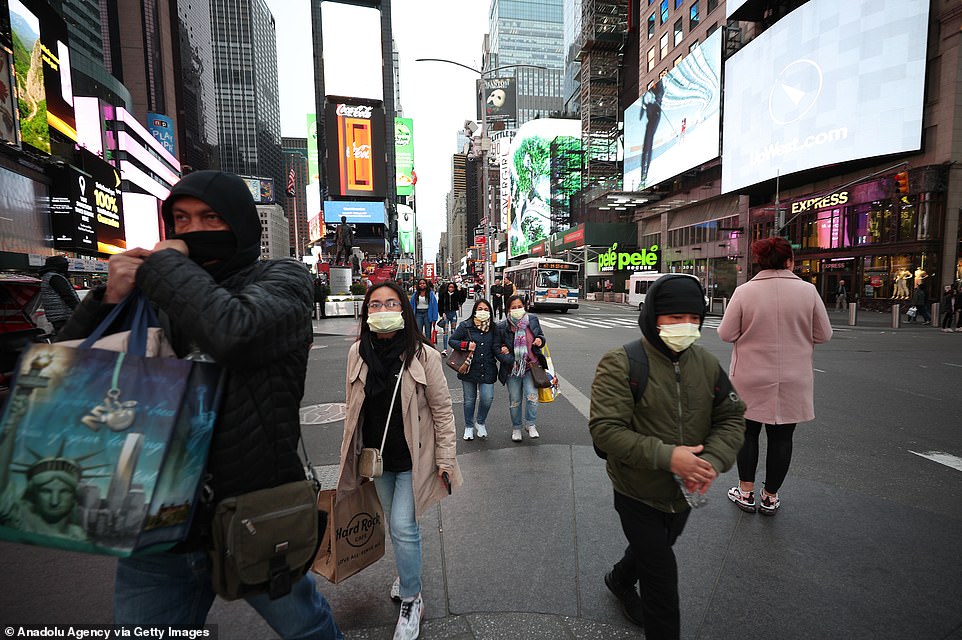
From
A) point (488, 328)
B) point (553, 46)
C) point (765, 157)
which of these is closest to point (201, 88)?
point (553, 46)

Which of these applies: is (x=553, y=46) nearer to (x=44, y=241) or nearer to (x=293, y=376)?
(x=44, y=241)

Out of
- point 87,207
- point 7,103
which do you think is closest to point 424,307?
point 7,103

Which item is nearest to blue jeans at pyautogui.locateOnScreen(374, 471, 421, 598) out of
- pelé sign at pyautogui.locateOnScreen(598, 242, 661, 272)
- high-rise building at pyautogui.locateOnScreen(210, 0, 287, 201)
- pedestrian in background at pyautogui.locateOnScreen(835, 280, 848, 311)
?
pedestrian in background at pyautogui.locateOnScreen(835, 280, 848, 311)

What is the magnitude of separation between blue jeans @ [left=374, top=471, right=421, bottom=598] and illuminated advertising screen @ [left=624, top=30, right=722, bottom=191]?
141ft

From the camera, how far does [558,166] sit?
79000mm

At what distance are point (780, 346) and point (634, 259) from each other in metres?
50.0

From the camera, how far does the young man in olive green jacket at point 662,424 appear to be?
1990 mm

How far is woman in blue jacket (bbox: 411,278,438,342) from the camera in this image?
12555 mm

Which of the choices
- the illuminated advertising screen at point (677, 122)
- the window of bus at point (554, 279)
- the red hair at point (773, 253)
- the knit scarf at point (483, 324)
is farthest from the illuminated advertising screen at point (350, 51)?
the red hair at point (773, 253)

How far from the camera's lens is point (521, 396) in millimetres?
5676

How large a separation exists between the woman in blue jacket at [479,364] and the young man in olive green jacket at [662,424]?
3486 mm

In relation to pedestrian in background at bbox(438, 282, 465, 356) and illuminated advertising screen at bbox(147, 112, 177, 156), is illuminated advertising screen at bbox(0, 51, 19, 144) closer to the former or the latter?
pedestrian in background at bbox(438, 282, 465, 356)

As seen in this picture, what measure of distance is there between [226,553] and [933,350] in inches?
660

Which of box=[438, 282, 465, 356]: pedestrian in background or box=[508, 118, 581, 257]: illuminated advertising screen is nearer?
box=[438, 282, 465, 356]: pedestrian in background
